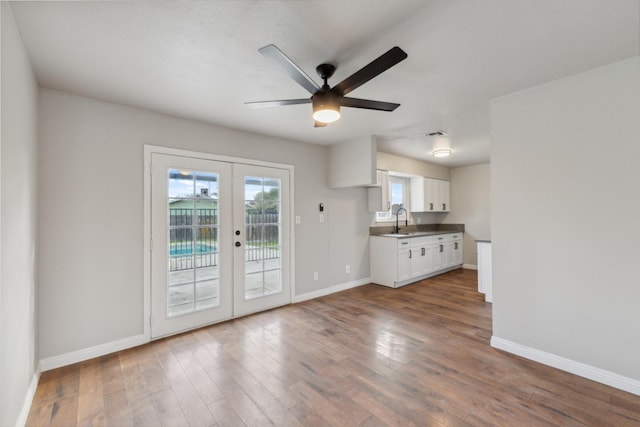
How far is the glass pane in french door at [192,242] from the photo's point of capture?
312 cm

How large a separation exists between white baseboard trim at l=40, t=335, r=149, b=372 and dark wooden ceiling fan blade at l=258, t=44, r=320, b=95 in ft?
9.74

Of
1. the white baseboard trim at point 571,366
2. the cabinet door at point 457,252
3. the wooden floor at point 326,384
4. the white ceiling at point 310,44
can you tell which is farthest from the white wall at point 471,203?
the white baseboard trim at point 571,366

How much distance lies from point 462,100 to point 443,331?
8.14 feet

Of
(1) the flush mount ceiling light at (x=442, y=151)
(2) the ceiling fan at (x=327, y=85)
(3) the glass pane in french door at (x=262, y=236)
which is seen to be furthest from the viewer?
(1) the flush mount ceiling light at (x=442, y=151)

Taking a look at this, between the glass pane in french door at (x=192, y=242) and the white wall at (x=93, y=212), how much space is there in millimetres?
301

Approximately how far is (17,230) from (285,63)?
1.97 m

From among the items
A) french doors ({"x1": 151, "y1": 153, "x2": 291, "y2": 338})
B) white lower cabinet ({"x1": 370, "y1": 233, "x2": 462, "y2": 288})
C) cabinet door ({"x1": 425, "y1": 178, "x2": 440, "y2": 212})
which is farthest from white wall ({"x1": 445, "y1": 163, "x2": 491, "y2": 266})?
french doors ({"x1": 151, "y1": 153, "x2": 291, "y2": 338})

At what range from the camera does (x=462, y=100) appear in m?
2.81

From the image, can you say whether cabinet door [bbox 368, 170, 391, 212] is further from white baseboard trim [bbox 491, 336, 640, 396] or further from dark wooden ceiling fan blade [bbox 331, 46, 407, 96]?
dark wooden ceiling fan blade [bbox 331, 46, 407, 96]

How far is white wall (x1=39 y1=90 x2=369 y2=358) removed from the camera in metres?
2.46

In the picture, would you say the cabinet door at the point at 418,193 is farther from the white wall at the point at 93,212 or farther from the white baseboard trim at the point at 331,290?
the white wall at the point at 93,212

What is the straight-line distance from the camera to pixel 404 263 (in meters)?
5.00

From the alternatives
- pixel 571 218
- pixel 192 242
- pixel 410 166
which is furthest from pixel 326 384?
pixel 410 166

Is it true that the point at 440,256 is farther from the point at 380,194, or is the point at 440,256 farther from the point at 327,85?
the point at 327,85
